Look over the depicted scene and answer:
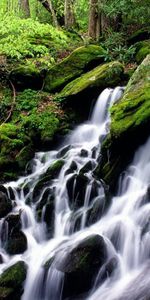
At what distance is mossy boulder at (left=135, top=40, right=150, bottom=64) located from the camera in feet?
44.4

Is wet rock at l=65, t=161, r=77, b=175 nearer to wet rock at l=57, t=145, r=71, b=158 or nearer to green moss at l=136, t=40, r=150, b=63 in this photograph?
wet rock at l=57, t=145, r=71, b=158

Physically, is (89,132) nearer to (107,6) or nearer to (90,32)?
(107,6)

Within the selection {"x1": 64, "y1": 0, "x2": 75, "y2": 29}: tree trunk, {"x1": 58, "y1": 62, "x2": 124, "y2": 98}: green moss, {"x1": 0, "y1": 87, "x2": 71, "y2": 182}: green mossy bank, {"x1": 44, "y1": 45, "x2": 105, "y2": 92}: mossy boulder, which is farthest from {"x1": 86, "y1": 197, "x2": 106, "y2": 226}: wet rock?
{"x1": 64, "y1": 0, "x2": 75, "y2": 29}: tree trunk

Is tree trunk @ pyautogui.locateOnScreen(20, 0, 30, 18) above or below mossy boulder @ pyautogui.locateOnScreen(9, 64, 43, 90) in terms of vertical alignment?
above

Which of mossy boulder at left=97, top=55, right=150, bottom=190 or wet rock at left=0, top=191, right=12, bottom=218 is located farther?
mossy boulder at left=97, top=55, right=150, bottom=190

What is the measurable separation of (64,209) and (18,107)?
4679 millimetres

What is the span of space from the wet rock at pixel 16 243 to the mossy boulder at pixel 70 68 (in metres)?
6.13

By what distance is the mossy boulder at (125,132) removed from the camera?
9203 millimetres

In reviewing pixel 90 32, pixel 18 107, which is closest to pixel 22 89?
pixel 18 107

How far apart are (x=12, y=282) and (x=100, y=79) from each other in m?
6.93

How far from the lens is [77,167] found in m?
10.2

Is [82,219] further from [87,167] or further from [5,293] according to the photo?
[5,293]

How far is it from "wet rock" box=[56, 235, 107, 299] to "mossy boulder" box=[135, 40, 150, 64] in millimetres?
7866

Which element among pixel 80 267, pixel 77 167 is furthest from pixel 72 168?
pixel 80 267
